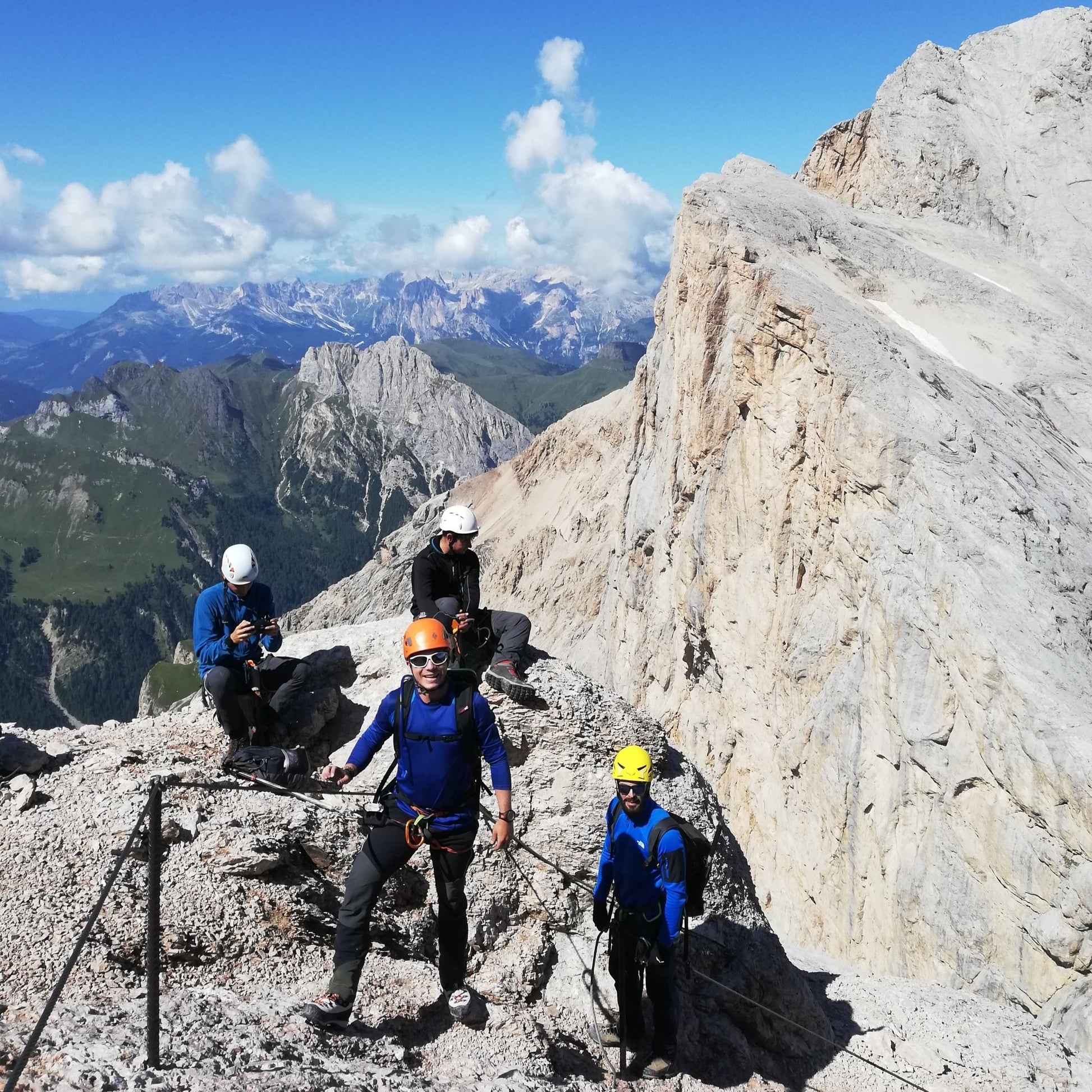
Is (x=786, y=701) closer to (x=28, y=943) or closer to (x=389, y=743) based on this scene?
(x=389, y=743)

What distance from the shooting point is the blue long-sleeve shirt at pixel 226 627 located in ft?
32.5

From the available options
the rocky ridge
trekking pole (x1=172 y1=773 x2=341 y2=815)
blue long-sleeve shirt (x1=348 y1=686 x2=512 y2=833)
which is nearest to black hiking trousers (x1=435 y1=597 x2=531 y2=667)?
the rocky ridge

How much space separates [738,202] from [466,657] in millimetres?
29552

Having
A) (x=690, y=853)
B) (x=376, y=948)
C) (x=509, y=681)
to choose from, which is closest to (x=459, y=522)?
(x=509, y=681)

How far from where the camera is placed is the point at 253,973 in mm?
8148

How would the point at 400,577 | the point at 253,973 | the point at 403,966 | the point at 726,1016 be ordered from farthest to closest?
the point at 400,577 → the point at 726,1016 → the point at 403,966 → the point at 253,973

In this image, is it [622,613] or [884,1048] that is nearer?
[884,1048]

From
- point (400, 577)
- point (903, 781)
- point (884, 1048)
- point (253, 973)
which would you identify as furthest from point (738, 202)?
point (400, 577)

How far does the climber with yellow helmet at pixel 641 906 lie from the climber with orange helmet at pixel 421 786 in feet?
4.93

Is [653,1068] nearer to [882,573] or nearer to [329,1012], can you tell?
[329,1012]

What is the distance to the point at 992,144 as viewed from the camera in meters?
46.7

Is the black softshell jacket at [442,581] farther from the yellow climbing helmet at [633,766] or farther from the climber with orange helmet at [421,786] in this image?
the yellow climbing helmet at [633,766]

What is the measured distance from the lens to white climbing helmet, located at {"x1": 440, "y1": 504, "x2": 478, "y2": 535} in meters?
10.9

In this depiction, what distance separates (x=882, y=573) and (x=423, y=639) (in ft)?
60.4
